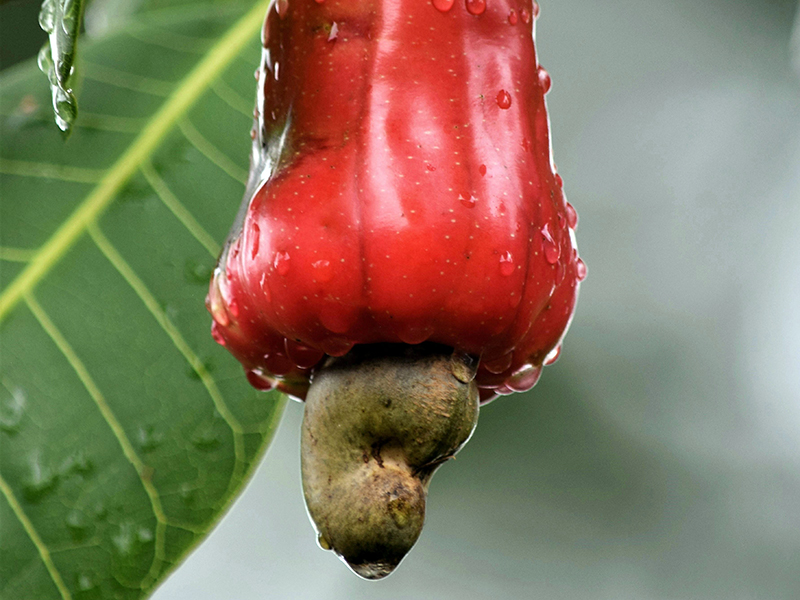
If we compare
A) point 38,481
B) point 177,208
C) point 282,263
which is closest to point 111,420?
point 38,481

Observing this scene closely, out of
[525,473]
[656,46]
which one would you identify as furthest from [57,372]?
[656,46]

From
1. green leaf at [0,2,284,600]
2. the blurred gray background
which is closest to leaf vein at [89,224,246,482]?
A: green leaf at [0,2,284,600]

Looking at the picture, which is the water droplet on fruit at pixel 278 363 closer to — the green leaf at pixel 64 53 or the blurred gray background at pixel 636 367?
the green leaf at pixel 64 53

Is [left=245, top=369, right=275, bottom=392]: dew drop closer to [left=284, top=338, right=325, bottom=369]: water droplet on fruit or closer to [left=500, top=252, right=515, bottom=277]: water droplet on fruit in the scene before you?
[left=284, top=338, right=325, bottom=369]: water droplet on fruit

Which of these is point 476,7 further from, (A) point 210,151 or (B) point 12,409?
(B) point 12,409

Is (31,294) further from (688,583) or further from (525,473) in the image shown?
(688,583)

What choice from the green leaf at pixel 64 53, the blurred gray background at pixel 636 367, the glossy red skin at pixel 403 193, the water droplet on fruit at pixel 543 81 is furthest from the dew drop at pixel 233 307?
the blurred gray background at pixel 636 367
